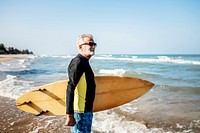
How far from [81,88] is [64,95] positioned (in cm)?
128

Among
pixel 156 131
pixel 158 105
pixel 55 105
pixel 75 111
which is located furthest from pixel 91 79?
pixel 158 105

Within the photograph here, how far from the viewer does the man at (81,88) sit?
7.03 feet

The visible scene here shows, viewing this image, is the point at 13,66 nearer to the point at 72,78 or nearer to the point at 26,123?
the point at 26,123

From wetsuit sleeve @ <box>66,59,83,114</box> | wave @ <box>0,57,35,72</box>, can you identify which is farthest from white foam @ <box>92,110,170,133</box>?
wave @ <box>0,57,35,72</box>

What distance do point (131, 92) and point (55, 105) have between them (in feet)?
5.07

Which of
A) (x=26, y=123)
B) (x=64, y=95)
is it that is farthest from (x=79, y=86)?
(x=26, y=123)

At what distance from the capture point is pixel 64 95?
3.40 m

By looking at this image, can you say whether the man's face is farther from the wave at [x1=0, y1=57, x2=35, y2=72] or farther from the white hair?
the wave at [x1=0, y1=57, x2=35, y2=72]

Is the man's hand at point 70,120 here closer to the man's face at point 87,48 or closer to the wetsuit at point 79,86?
the wetsuit at point 79,86

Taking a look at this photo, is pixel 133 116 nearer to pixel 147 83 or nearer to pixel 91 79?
pixel 147 83

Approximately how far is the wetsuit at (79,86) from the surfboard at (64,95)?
117cm

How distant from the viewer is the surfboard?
3.40 m

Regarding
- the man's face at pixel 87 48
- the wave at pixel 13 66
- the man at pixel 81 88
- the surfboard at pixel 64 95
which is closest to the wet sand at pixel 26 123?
the surfboard at pixel 64 95

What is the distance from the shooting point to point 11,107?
6102 mm
